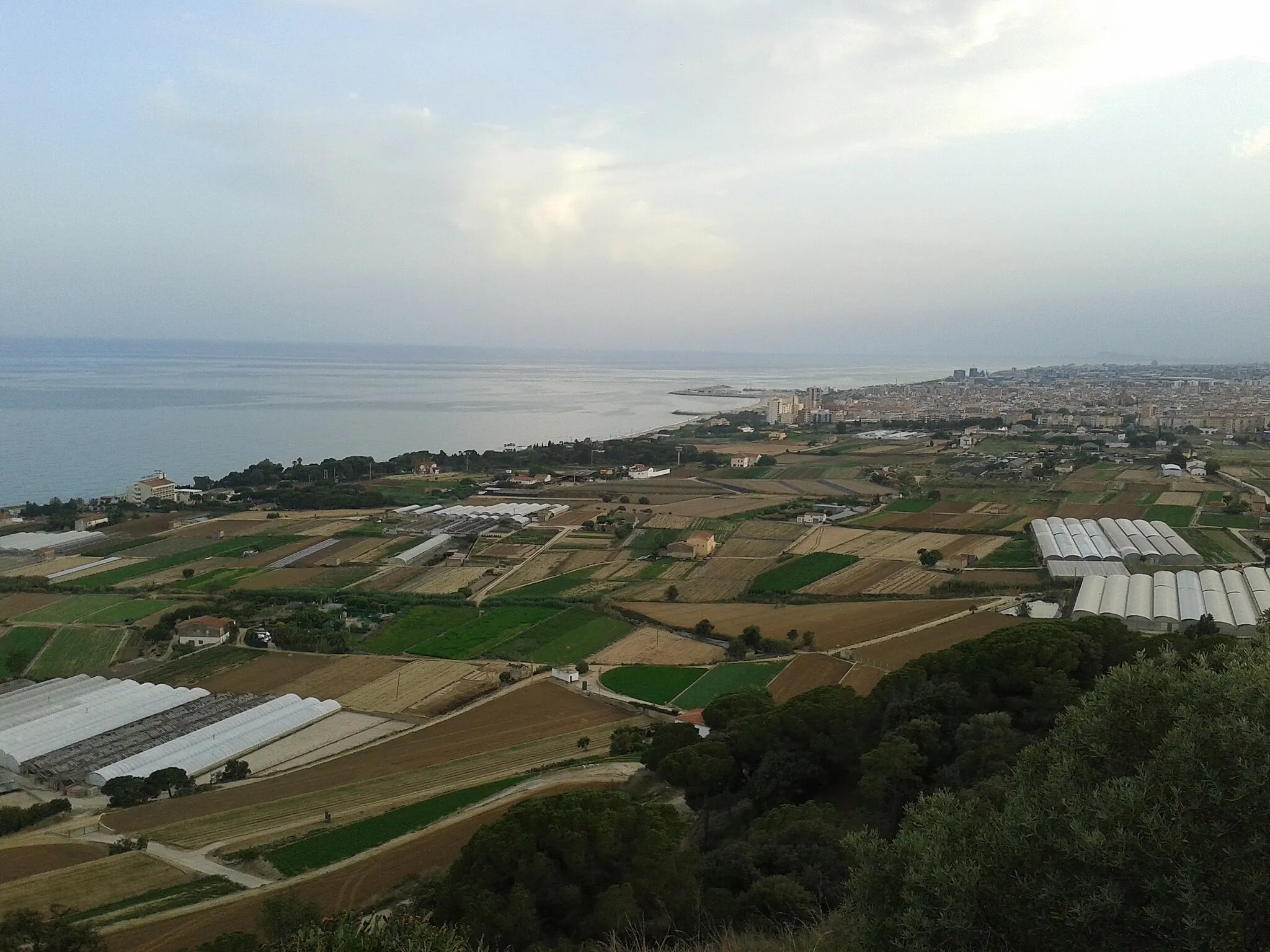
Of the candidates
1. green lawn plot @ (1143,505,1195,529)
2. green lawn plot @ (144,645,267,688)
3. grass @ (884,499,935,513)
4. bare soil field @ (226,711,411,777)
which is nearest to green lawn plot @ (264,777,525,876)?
bare soil field @ (226,711,411,777)

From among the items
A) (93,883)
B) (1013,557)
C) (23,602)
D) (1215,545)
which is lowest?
(23,602)

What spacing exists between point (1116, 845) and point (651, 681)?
12.3 metres

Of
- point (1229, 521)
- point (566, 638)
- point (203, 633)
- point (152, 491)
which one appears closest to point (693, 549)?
point (566, 638)

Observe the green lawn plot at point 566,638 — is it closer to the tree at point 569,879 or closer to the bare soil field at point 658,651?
the bare soil field at point 658,651

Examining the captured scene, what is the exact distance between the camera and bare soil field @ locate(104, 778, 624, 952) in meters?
7.48

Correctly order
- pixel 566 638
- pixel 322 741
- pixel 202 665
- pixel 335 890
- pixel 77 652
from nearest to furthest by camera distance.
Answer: pixel 335 890, pixel 322 741, pixel 202 665, pixel 77 652, pixel 566 638

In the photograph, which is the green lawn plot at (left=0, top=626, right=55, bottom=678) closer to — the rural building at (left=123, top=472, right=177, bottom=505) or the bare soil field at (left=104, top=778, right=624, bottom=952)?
the bare soil field at (left=104, top=778, right=624, bottom=952)

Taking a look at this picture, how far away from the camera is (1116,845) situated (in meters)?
2.96

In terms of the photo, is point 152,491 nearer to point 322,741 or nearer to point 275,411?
point 322,741

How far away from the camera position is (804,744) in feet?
29.5

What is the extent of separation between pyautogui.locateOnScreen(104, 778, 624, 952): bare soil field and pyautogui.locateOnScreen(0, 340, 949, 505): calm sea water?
109ft

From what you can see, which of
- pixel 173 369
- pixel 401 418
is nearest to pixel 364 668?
pixel 401 418

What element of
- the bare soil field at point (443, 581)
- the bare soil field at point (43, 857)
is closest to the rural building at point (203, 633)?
the bare soil field at point (443, 581)

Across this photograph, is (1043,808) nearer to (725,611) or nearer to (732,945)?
(732,945)
